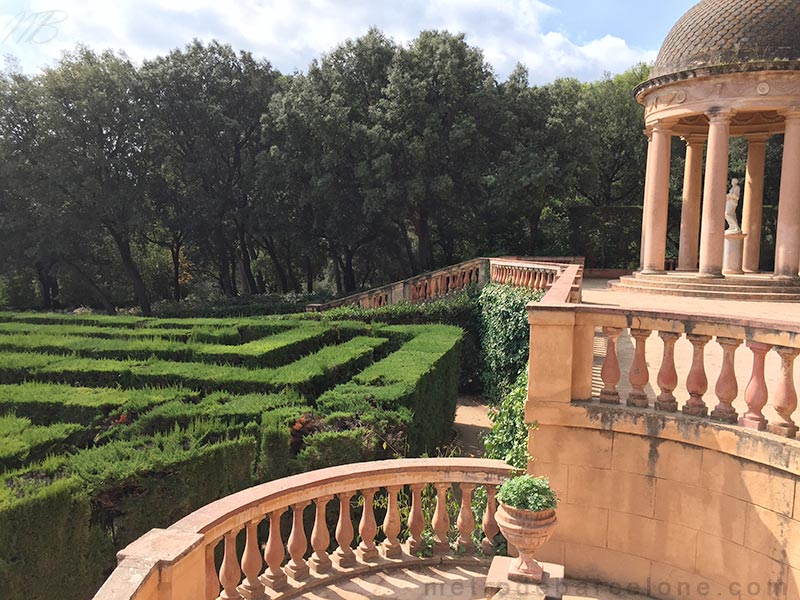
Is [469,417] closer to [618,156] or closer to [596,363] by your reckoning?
[596,363]

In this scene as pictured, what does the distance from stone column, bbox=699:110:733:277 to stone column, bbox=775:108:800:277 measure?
1.54m

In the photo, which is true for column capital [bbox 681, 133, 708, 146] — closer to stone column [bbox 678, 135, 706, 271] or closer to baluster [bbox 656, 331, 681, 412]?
stone column [bbox 678, 135, 706, 271]

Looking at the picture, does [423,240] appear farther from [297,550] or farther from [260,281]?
[297,550]

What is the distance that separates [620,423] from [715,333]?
1181mm

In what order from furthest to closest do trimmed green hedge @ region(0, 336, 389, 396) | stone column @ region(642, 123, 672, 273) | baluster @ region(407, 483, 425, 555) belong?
stone column @ region(642, 123, 672, 273)
trimmed green hedge @ region(0, 336, 389, 396)
baluster @ region(407, 483, 425, 555)

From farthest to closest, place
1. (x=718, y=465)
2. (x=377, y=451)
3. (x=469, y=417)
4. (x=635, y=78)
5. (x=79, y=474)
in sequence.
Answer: (x=635, y=78) → (x=469, y=417) → (x=377, y=451) → (x=79, y=474) → (x=718, y=465)

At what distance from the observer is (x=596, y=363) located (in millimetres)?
10961

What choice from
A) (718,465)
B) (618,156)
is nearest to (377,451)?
(718,465)

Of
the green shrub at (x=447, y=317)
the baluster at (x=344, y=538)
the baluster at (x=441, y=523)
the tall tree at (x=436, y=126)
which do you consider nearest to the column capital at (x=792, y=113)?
the green shrub at (x=447, y=317)

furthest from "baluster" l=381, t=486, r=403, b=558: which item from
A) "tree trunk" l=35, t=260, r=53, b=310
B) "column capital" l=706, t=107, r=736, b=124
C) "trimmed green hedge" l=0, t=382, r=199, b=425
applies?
"tree trunk" l=35, t=260, r=53, b=310

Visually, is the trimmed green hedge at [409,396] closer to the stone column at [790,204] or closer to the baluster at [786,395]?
the baluster at [786,395]

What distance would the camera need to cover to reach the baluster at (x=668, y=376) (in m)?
5.20

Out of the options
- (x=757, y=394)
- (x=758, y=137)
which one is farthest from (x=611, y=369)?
(x=758, y=137)

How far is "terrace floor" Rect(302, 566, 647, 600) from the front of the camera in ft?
16.2
